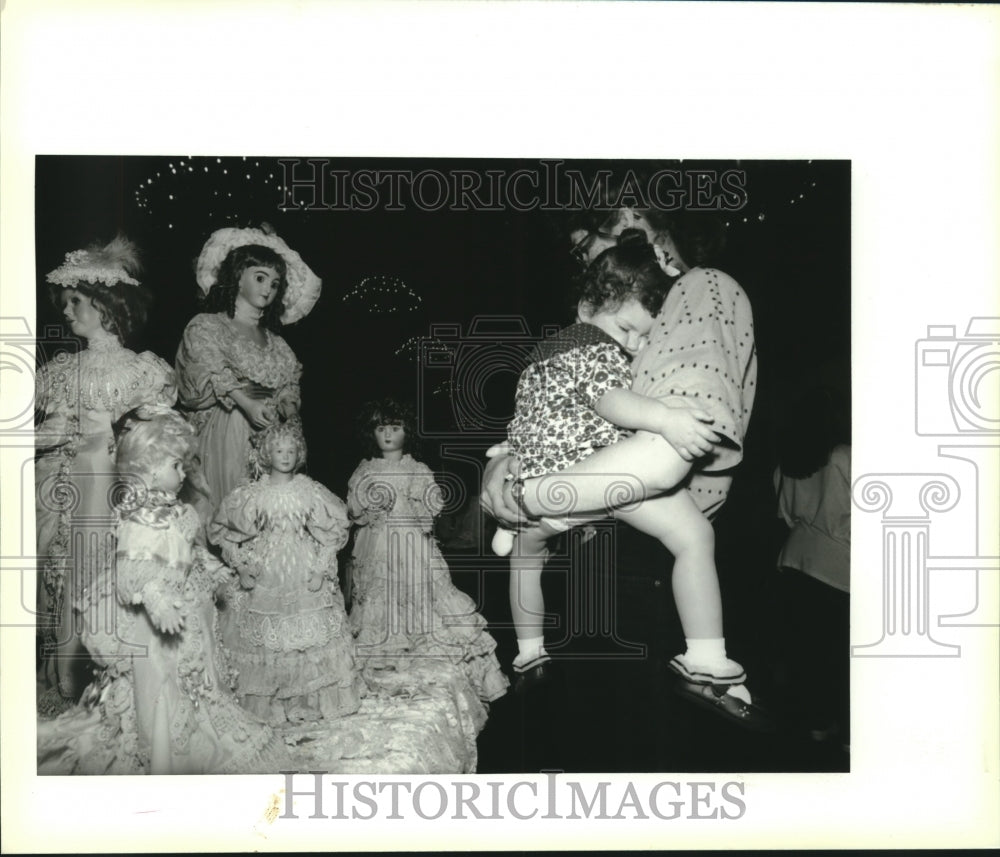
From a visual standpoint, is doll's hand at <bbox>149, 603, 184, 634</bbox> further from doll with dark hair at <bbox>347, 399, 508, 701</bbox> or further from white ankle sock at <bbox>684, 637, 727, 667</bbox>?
white ankle sock at <bbox>684, 637, 727, 667</bbox>

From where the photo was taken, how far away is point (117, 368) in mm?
4457

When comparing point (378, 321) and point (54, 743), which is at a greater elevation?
point (378, 321)

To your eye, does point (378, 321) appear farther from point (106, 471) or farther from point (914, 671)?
point (914, 671)

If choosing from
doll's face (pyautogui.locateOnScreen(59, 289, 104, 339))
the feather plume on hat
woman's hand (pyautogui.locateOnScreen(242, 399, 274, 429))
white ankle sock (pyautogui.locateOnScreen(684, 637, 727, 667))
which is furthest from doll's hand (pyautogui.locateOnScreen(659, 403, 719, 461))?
doll's face (pyautogui.locateOnScreen(59, 289, 104, 339))

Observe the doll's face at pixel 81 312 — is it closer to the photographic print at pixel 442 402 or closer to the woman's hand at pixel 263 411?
the photographic print at pixel 442 402

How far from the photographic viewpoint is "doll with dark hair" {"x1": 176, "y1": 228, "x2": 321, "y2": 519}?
446 cm

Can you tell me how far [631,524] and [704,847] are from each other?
4.37 ft

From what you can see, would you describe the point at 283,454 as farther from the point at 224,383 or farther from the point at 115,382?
the point at 115,382

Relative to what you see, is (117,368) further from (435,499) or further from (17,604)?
(435,499)

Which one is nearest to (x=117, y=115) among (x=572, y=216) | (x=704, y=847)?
(x=572, y=216)

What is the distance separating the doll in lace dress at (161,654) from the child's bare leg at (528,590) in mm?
1023

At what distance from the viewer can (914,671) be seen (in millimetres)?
4637

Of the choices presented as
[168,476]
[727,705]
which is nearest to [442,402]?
[168,476]

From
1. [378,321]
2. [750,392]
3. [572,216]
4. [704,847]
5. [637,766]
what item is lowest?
[704,847]
